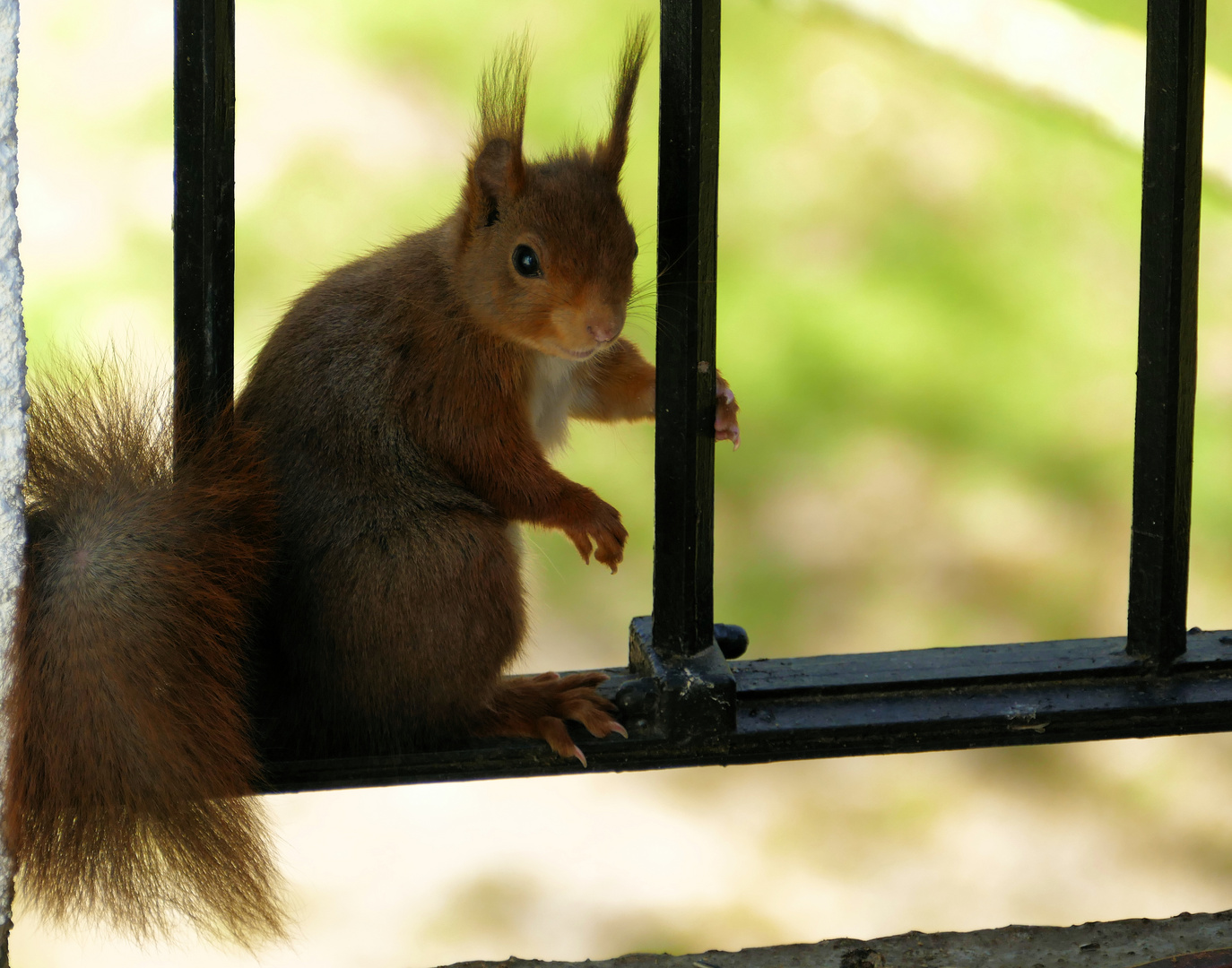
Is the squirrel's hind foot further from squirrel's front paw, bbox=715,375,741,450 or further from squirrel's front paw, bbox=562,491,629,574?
squirrel's front paw, bbox=715,375,741,450

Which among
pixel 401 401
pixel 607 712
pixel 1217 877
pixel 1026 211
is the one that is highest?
pixel 1026 211

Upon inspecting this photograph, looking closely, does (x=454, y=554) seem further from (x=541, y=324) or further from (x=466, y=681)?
(x=541, y=324)

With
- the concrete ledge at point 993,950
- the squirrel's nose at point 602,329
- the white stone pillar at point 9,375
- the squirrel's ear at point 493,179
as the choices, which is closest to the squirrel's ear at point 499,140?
the squirrel's ear at point 493,179

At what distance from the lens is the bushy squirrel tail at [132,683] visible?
0.89 metres

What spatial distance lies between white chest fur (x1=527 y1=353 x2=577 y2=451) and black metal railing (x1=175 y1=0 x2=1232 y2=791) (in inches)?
9.2

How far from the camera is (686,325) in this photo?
1008mm

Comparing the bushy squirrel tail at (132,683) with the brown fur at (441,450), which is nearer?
the bushy squirrel tail at (132,683)

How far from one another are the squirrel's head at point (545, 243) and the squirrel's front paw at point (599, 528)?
12 cm

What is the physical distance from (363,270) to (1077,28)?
173 centimetres

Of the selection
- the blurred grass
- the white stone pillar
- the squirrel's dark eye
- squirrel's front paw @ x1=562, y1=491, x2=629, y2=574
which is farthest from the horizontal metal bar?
the blurred grass

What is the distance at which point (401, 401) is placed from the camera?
1.14m

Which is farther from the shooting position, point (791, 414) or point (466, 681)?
point (791, 414)

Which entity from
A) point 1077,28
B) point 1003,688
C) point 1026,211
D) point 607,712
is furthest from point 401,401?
point 1077,28

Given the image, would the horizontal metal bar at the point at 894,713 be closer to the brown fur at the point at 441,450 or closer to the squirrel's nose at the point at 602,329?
the brown fur at the point at 441,450
